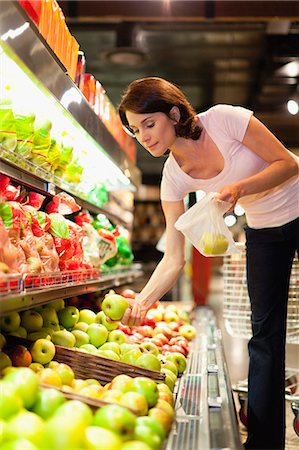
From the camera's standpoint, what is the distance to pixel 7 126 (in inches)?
95.3

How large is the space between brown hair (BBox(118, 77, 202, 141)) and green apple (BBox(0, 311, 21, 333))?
38.0 inches

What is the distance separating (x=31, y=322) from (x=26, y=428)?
3.81 feet

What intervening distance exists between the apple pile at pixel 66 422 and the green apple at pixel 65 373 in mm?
344

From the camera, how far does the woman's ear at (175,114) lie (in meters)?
2.62

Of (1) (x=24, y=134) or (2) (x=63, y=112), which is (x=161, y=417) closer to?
(1) (x=24, y=134)

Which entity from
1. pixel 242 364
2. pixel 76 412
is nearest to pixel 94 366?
pixel 76 412

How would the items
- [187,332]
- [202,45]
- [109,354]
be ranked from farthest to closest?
[202,45]
[187,332]
[109,354]

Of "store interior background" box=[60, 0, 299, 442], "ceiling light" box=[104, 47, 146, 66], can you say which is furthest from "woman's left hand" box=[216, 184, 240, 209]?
"ceiling light" box=[104, 47, 146, 66]

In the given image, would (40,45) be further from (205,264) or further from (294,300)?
(205,264)

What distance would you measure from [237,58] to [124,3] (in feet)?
10.5

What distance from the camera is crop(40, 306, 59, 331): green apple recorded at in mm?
2805

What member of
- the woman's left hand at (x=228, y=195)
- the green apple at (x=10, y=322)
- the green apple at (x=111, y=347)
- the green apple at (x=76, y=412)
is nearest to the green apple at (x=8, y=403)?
the green apple at (x=76, y=412)

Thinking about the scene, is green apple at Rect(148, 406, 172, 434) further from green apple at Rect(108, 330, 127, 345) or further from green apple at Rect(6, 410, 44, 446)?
green apple at Rect(108, 330, 127, 345)

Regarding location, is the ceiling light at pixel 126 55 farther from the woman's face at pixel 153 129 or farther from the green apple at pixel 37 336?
the green apple at pixel 37 336
